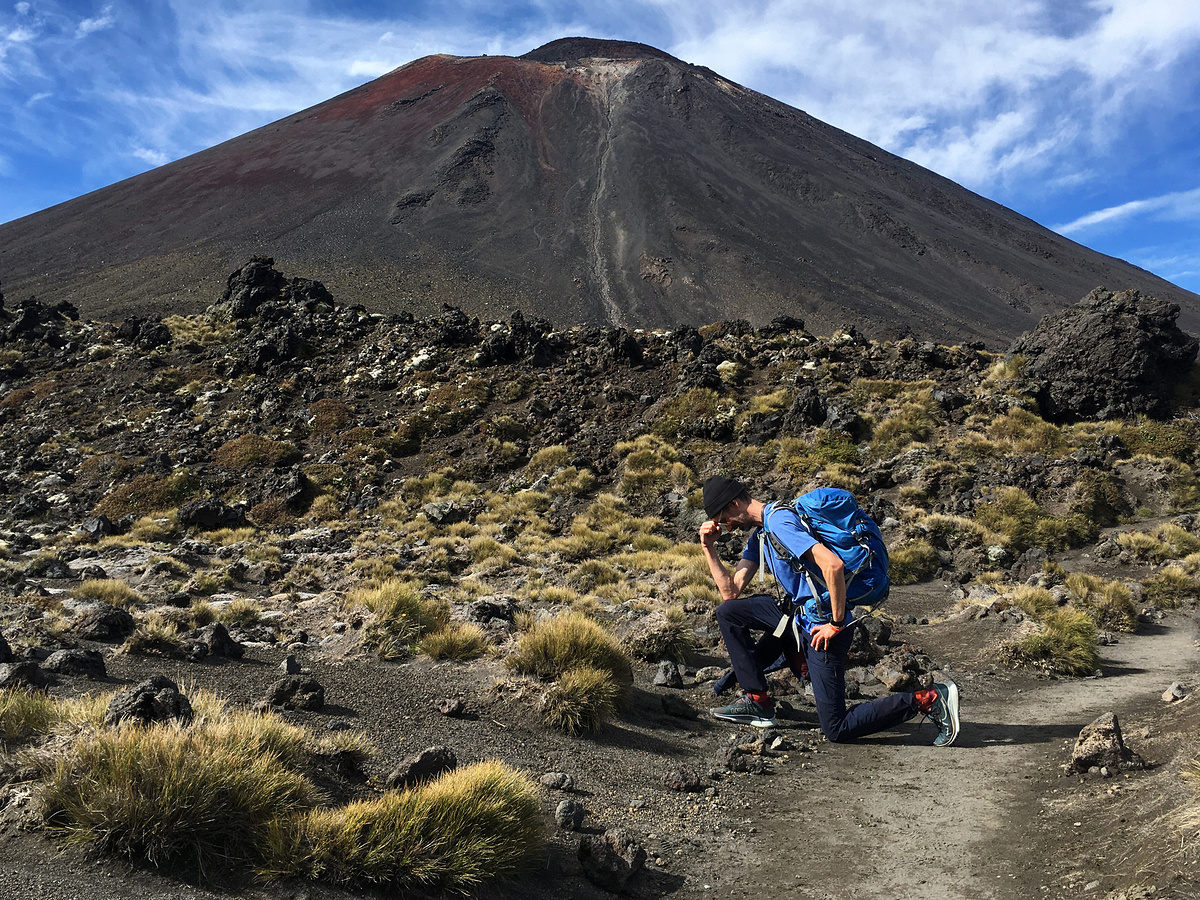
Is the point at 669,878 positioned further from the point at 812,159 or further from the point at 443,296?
the point at 812,159

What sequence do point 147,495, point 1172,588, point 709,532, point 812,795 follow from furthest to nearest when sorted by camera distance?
point 147,495
point 1172,588
point 709,532
point 812,795

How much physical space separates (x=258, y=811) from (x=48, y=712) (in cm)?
159

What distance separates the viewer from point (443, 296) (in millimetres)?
56594

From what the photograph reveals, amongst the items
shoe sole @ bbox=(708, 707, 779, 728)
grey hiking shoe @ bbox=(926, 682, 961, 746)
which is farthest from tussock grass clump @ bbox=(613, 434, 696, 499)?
grey hiking shoe @ bbox=(926, 682, 961, 746)

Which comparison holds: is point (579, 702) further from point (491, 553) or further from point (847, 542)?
point (491, 553)

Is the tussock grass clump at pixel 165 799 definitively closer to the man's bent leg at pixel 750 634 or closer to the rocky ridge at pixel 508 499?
the rocky ridge at pixel 508 499

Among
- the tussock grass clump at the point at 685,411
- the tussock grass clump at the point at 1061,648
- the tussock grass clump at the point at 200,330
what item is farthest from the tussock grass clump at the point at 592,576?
the tussock grass clump at the point at 200,330

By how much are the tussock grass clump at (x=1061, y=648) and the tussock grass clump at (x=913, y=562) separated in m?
3.57

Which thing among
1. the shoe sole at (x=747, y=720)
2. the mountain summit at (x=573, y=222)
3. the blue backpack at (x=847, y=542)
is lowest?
the shoe sole at (x=747, y=720)

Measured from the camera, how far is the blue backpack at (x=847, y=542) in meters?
4.38

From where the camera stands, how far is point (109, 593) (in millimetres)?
8438

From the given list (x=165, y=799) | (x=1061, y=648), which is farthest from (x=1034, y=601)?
(x=165, y=799)

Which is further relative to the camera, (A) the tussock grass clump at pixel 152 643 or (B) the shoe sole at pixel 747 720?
(A) the tussock grass clump at pixel 152 643

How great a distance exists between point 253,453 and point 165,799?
17.6 m
